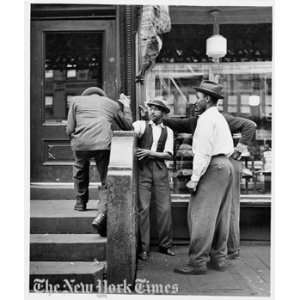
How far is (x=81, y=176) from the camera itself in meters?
6.24

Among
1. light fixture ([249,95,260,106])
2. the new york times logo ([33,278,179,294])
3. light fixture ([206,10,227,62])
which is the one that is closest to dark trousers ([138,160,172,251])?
the new york times logo ([33,278,179,294])

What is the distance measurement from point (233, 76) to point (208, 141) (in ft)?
9.22

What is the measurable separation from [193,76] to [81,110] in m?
2.68

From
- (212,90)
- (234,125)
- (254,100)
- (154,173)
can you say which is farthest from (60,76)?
(254,100)

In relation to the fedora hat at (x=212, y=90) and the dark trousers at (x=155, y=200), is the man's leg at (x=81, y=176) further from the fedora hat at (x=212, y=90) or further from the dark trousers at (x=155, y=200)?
the fedora hat at (x=212, y=90)

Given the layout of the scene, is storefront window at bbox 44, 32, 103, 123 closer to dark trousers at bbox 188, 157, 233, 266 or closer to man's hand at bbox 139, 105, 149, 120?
man's hand at bbox 139, 105, 149, 120

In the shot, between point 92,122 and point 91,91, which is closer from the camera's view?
point 92,122

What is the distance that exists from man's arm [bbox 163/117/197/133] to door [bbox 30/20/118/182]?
3.30ft

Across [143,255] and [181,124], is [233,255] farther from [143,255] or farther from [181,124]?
[181,124]

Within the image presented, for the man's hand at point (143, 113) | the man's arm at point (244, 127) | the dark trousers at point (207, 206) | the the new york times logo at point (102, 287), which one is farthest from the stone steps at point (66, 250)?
the man's arm at point (244, 127)

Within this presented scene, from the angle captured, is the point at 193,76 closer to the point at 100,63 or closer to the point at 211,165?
the point at 100,63

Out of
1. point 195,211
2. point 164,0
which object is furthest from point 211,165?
point 164,0

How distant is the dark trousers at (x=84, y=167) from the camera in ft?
20.1
